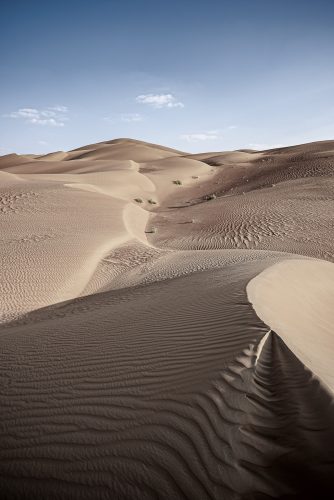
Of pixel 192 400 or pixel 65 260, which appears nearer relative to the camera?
pixel 192 400

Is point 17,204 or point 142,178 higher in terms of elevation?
point 142,178

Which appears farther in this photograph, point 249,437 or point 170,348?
point 170,348

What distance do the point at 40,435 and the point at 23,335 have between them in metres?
2.69

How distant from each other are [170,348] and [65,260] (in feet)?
21.4

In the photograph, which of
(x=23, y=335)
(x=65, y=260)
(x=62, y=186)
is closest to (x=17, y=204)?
(x=62, y=186)

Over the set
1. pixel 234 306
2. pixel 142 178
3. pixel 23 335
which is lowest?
pixel 23 335

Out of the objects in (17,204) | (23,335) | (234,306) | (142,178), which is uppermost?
(142,178)

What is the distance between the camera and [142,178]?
27.9 meters

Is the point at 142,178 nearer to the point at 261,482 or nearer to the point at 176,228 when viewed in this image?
the point at 176,228

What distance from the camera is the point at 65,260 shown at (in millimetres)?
9484

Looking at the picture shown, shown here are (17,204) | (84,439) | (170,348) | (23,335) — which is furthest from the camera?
(17,204)

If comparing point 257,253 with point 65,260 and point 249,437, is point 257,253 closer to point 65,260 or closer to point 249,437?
point 65,260

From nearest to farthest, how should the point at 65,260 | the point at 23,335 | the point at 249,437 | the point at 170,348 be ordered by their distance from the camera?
the point at 249,437 < the point at 170,348 < the point at 23,335 < the point at 65,260

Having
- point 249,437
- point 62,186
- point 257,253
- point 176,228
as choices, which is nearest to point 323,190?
point 176,228
